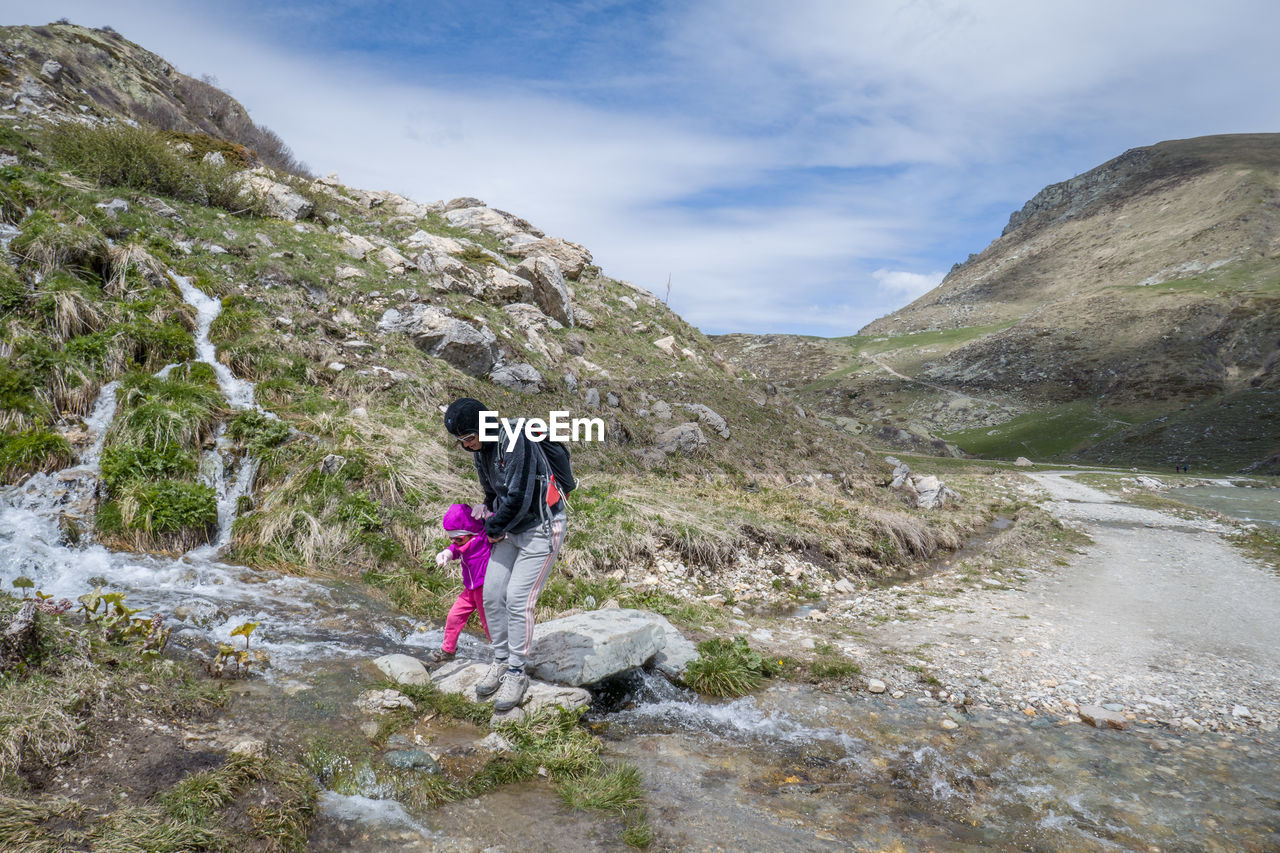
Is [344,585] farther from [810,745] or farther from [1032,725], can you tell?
[1032,725]

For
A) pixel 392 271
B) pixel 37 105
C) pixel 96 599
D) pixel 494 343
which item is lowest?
pixel 96 599

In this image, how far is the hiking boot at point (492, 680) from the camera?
5.28 meters

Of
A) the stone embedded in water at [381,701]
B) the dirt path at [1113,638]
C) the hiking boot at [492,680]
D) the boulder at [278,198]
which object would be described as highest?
the boulder at [278,198]

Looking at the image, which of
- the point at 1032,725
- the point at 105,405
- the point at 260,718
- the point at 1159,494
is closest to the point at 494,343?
the point at 105,405

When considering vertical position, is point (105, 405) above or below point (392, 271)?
below

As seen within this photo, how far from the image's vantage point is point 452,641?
6.11 metres

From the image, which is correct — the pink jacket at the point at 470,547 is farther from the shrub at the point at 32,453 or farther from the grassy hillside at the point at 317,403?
the shrub at the point at 32,453

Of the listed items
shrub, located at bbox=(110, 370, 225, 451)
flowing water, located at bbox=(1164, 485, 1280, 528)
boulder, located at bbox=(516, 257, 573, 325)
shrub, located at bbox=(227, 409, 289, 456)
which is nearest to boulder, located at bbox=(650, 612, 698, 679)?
shrub, located at bbox=(227, 409, 289, 456)

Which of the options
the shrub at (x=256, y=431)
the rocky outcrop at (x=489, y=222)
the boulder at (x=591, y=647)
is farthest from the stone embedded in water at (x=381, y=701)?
the rocky outcrop at (x=489, y=222)

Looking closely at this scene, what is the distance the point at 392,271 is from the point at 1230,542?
1044 inches

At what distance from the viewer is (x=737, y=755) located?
17.2 ft

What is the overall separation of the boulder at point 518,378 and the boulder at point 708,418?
5119mm

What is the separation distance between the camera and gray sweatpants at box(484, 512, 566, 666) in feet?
16.8

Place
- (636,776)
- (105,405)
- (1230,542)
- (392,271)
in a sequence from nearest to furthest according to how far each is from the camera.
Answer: (636,776)
(105,405)
(392,271)
(1230,542)
